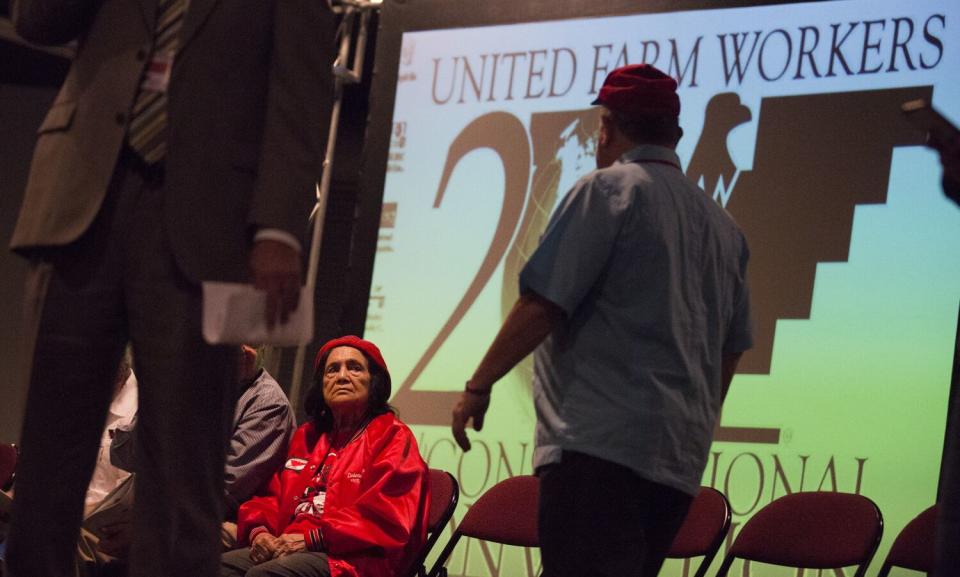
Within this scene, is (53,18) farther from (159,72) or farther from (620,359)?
(620,359)

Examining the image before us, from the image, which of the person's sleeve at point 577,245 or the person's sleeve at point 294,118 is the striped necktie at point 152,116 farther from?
the person's sleeve at point 577,245

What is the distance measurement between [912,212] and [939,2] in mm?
822

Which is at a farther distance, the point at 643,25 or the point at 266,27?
the point at 643,25

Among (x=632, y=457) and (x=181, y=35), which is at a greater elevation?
(x=181, y=35)

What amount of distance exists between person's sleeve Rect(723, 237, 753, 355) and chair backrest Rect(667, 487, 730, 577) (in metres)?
1.31

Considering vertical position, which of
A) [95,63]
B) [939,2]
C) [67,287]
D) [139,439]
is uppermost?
[939,2]

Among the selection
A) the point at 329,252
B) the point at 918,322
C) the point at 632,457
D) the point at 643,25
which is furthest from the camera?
the point at 329,252

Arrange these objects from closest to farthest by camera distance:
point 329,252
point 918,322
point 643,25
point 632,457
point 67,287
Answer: point 67,287 < point 632,457 < point 918,322 < point 643,25 < point 329,252

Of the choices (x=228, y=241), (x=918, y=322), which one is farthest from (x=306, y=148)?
(x=918, y=322)

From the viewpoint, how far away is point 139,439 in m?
1.75

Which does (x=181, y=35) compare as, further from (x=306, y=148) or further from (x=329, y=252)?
(x=329, y=252)

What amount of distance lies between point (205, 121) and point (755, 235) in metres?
3.31

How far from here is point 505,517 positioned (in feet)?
13.6

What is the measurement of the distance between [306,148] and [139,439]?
0.48 meters
